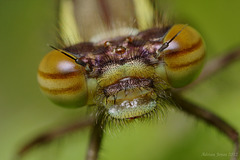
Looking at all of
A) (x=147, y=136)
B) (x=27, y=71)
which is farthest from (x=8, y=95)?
(x=147, y=136)

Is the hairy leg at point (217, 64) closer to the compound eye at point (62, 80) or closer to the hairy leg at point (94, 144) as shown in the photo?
the hairy leg at point (94, 144)

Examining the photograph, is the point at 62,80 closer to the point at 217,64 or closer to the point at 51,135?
the point at 51,135

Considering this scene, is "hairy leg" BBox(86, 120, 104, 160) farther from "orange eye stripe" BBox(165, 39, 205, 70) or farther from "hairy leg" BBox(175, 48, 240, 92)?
"hairy leg" BBox(175, 48, 240, 92)

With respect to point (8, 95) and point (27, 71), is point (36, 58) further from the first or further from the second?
point (8, 95)

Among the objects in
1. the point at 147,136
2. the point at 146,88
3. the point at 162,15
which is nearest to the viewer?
the point at 146,88

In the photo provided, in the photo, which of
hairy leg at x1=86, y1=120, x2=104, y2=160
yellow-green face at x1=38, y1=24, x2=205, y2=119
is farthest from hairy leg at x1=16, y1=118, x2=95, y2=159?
yellow-green face at x1=38, y1=24, x2=205, y2=119

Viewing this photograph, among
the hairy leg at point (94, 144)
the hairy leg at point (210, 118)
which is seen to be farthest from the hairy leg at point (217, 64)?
the hairy leg at point (94, 144)
